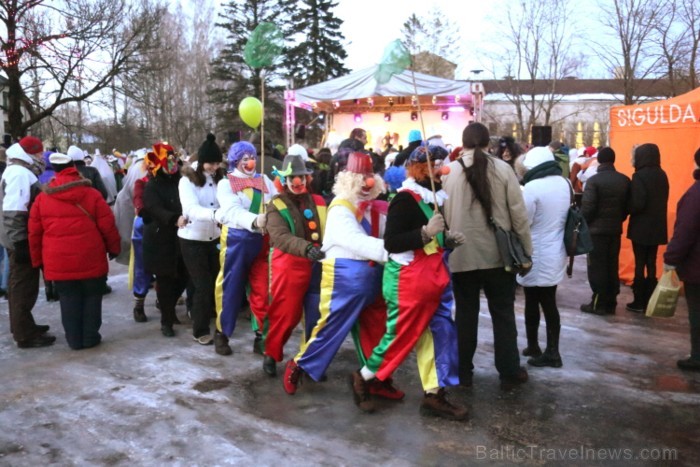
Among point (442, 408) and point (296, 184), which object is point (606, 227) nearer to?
point (442, 408)

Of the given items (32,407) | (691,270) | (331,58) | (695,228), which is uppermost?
(331,58)

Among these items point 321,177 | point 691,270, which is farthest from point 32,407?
point 691,270

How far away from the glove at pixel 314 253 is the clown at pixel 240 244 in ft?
3.35

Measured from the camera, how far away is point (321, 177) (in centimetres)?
714

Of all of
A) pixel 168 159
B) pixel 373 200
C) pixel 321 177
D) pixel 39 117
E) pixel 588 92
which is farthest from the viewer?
pixel 588 92

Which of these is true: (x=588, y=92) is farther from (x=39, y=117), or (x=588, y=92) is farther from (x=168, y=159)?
(x=168, y=159)

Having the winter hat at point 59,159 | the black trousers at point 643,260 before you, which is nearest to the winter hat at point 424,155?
the winter hat at point 59,159

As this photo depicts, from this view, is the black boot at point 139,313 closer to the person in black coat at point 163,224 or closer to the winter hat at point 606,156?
the person in black coat at point 163,224

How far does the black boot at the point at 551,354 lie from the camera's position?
16.0 ft

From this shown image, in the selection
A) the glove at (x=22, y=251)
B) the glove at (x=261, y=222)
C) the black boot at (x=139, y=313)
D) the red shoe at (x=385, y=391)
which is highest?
the glove at (x=261, y=222)

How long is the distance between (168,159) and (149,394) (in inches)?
92.3

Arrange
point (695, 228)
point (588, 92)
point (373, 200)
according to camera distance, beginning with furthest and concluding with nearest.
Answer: point (588, 92)
point (695, 228)
point (373, 200)

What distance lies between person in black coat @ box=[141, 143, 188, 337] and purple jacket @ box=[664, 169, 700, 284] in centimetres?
441

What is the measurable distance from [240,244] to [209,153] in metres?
1.07
